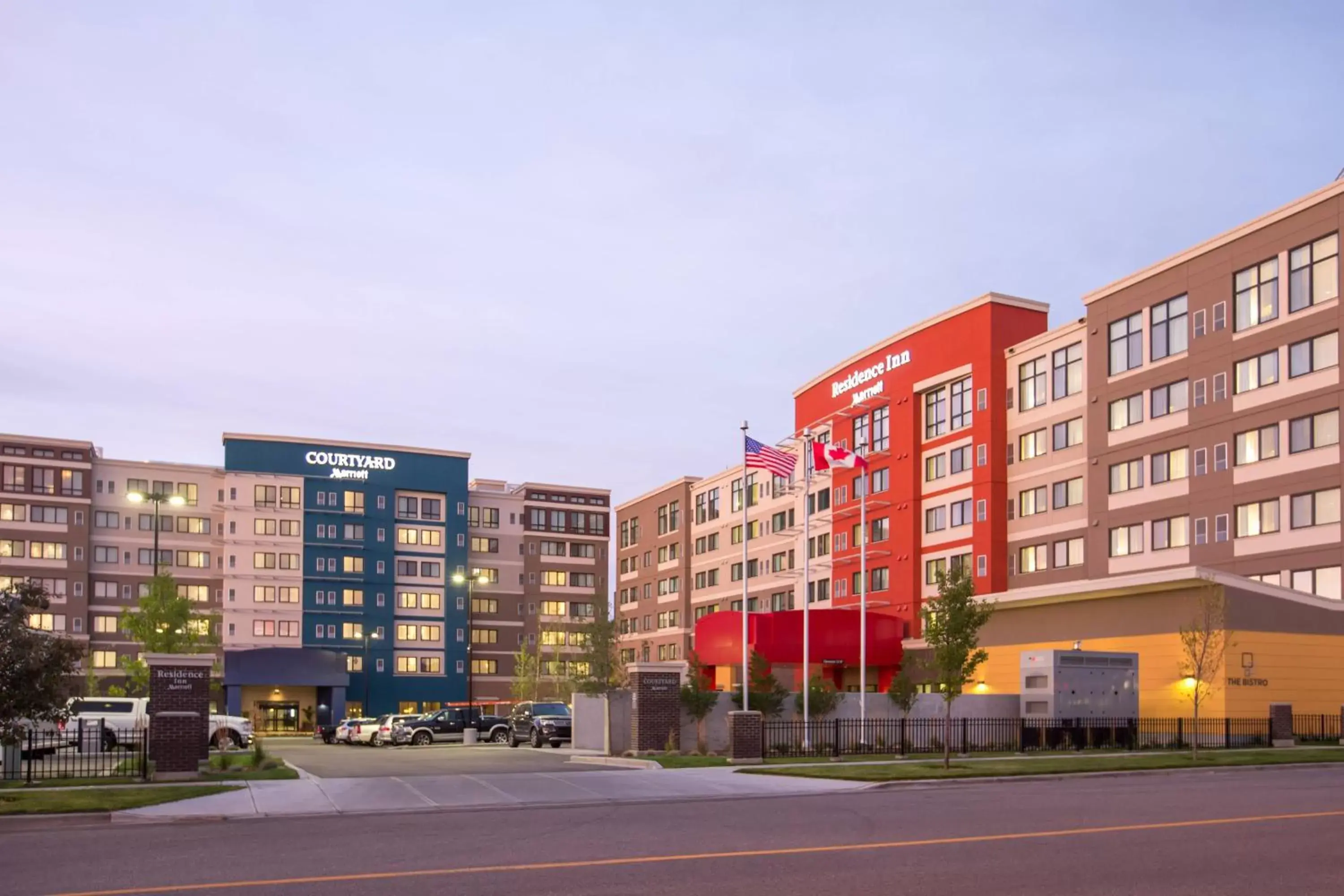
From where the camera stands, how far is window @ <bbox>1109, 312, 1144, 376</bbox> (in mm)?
61000

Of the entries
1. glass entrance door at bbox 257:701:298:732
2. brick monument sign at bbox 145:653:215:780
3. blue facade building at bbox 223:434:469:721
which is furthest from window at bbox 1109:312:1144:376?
glass entrance door at bbox 257:701:298:732

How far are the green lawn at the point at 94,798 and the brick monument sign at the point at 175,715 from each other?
1.68 m

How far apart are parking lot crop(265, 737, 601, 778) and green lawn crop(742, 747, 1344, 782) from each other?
22.0ft

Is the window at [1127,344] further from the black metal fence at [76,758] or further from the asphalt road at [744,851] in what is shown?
the black metal fence at [76,758]

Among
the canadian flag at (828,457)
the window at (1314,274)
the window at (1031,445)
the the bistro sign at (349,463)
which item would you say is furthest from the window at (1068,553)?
the the bistro sign at (349,463)

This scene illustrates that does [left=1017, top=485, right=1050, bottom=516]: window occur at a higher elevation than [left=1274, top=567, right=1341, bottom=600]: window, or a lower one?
higher

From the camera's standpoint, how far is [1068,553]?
213ft

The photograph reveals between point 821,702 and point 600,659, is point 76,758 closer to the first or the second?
point 821,702

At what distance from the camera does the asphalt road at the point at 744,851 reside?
1317 cm

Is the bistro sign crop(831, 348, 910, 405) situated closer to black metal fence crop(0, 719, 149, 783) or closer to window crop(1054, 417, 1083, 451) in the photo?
window crop(1054, 417, 1083, 451)

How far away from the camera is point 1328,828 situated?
17688 mm

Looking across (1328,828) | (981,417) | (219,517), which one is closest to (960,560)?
(981,417)

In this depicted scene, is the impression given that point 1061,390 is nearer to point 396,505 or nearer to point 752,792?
point 752,792

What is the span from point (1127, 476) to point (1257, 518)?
813 cm
